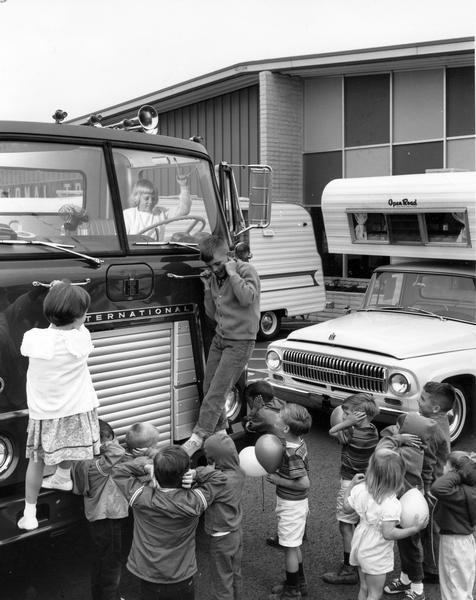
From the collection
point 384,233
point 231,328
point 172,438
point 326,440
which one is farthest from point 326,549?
point 384,233

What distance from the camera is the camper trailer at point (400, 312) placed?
6.68m

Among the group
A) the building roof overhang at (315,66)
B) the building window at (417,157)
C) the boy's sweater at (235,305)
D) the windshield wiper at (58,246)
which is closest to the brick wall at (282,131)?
the building roof overhang at (315,66)

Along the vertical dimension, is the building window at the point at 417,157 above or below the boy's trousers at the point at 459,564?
above

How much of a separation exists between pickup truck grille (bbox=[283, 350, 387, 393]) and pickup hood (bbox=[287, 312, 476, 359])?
18 cm

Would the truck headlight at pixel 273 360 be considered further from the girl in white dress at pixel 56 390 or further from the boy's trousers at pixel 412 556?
the girl in white dress at pixel 56 390

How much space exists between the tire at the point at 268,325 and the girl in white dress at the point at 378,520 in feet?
32.1

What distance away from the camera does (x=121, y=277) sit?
429cm

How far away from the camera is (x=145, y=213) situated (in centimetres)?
470

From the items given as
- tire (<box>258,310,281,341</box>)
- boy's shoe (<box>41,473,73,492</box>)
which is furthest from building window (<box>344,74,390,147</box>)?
boy's shoe (<box>41,473,73,492</box>)

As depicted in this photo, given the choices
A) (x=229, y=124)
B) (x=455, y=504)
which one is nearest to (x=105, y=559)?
(x=455, y=504)

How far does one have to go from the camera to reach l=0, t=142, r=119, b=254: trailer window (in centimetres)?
418

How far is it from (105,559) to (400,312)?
4.87 meters

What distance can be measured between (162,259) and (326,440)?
11.3ft

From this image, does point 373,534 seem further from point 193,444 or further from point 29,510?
point 29,510
